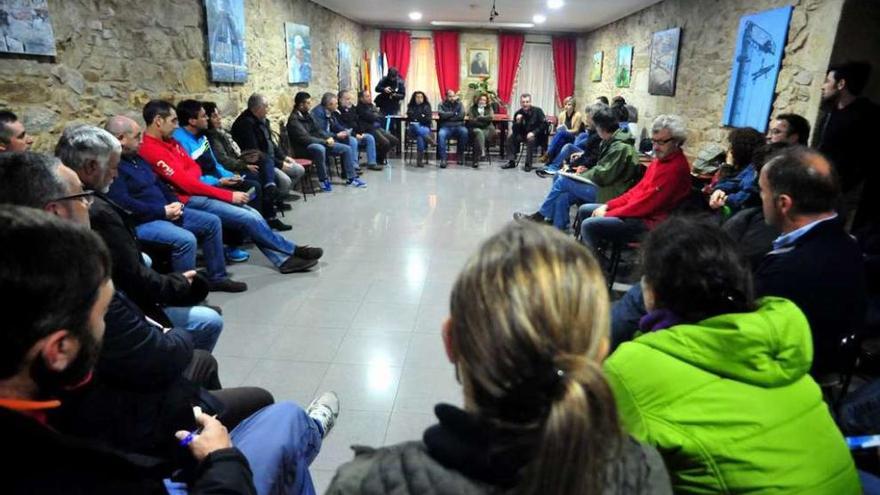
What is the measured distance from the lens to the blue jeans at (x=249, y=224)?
3.53m

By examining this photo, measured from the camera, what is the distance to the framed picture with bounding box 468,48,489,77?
439 inches

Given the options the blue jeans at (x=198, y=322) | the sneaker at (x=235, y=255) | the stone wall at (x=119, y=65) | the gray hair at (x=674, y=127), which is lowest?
the sneaker at (x=235, y=255)

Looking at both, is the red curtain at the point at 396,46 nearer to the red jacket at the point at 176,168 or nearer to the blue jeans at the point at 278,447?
the red jacket at the point at 176,168

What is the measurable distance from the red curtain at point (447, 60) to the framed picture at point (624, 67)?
3766mm

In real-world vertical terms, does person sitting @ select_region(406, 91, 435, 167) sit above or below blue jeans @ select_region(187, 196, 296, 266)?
above

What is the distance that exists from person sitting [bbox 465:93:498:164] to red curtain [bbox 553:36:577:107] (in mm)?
3327

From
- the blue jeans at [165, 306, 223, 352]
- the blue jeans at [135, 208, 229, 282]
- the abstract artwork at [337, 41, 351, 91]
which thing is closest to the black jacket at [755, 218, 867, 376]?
the blue jeans at [165, 306, 223, 352]

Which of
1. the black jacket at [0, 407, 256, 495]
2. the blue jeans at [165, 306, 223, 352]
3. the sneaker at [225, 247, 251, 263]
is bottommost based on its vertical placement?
the sneaker at [225, 247, 251, 263]

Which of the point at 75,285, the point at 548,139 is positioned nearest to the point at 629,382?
the point at 75,285

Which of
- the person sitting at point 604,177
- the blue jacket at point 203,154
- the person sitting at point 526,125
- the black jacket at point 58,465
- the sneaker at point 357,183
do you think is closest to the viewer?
the black jacket at point 58,465

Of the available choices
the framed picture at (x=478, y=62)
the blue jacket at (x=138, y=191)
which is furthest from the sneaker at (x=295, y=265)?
the framed picture at (x=478, y=62)

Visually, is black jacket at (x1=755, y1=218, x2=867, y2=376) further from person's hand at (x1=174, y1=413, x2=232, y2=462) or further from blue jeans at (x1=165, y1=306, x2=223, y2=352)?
blue jeans at (x1=165, y1=306, x2=223, y2=352)

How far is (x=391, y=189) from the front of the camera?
6.49 m

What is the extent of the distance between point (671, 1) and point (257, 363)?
22.2 ft
